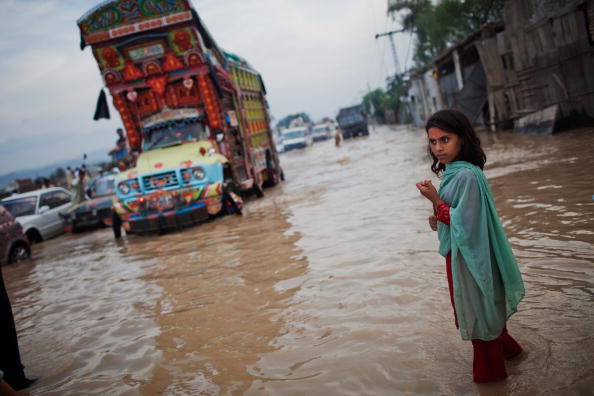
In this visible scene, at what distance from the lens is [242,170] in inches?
473

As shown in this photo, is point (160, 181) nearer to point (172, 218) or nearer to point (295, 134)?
point (172, 218)

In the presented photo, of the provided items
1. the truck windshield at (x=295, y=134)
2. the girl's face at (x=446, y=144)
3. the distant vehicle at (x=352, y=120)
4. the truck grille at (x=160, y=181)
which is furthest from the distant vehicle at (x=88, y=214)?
the distant vehicle at (x=352, y=120)

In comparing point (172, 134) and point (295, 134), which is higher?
point (295, 134)

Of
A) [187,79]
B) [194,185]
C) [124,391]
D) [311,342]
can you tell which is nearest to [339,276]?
[311,342]

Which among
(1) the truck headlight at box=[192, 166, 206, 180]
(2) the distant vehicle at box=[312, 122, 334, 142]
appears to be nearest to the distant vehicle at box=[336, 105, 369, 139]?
(2) the distant vehicle at box=[312, 122, 334, 142]

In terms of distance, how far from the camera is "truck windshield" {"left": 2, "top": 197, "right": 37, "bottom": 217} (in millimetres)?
13648

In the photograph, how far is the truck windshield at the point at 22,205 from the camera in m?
13.6

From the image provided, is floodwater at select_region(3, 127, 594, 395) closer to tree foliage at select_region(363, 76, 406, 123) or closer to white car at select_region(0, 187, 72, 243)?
white car at select_region(0, 187, 72, 243)

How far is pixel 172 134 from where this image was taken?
10656mm

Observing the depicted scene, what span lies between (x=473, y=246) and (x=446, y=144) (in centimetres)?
55

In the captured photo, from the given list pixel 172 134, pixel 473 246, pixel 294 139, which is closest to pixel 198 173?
pixel 172 134

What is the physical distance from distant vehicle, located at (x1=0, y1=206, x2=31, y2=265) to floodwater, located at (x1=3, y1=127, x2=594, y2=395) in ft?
8.31

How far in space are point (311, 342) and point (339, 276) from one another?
1.34 m

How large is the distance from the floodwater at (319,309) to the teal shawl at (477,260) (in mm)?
396
